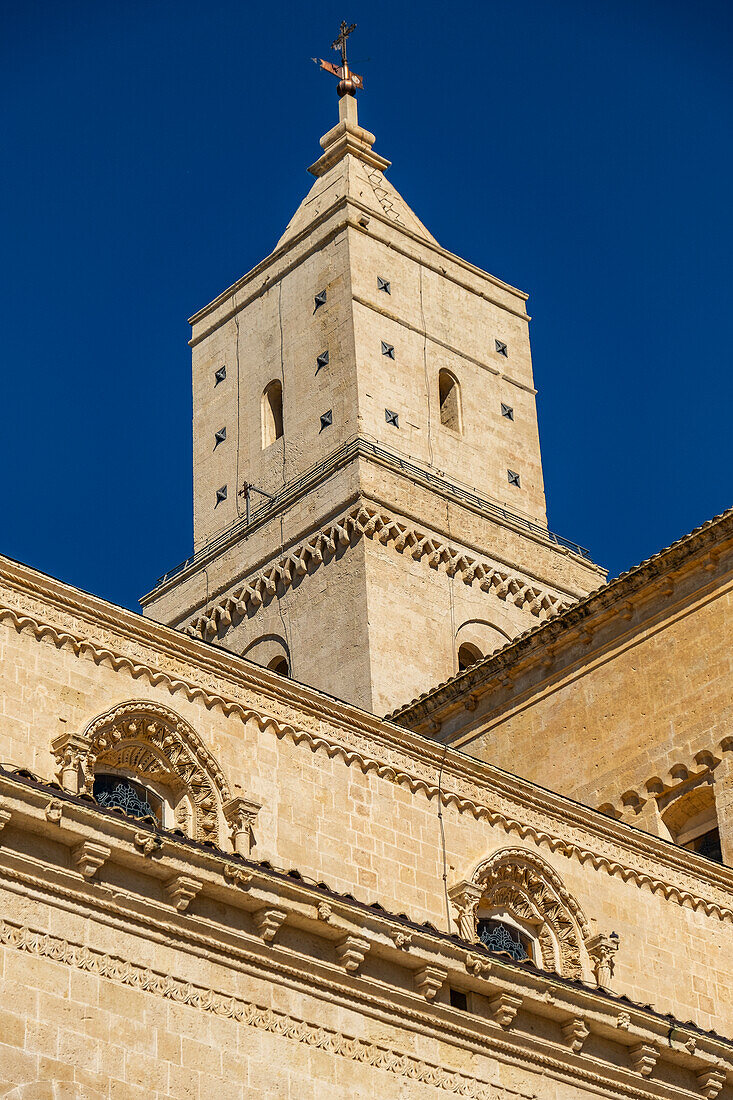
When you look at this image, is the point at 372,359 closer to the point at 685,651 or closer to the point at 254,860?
the point at 685,651

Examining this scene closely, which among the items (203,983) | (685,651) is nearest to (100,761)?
(203,983)

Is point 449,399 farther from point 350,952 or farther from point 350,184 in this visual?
point 350,952

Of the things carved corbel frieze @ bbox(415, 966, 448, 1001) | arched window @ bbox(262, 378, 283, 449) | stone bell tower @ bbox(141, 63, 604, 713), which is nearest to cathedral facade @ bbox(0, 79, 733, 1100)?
carved corbel frieze @ bbox(415, 966, 448, 1001)

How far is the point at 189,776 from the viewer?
763 inches

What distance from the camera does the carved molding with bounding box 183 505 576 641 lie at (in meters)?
39.1

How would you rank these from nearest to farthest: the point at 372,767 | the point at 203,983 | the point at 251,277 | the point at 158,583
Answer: the point at 203,983 < the point at 372,767 < the point at 158,583 < the point at 251,277

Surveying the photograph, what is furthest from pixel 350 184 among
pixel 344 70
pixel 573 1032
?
pixel 573 1032

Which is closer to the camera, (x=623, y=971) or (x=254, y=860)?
(x=254, y=860)

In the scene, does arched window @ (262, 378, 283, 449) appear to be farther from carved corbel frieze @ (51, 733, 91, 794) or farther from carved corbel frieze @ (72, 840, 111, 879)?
carved corbel frieze @ (72, 840, 111, 879)

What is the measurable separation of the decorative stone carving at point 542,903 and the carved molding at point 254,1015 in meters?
2.07

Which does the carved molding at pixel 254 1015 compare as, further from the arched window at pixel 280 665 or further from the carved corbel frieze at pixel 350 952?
the arched window at pixel 280 665

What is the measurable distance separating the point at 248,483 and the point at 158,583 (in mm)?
2779

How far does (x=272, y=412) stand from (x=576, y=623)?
15.3 meters

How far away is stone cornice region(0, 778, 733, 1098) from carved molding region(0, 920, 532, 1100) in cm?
2
